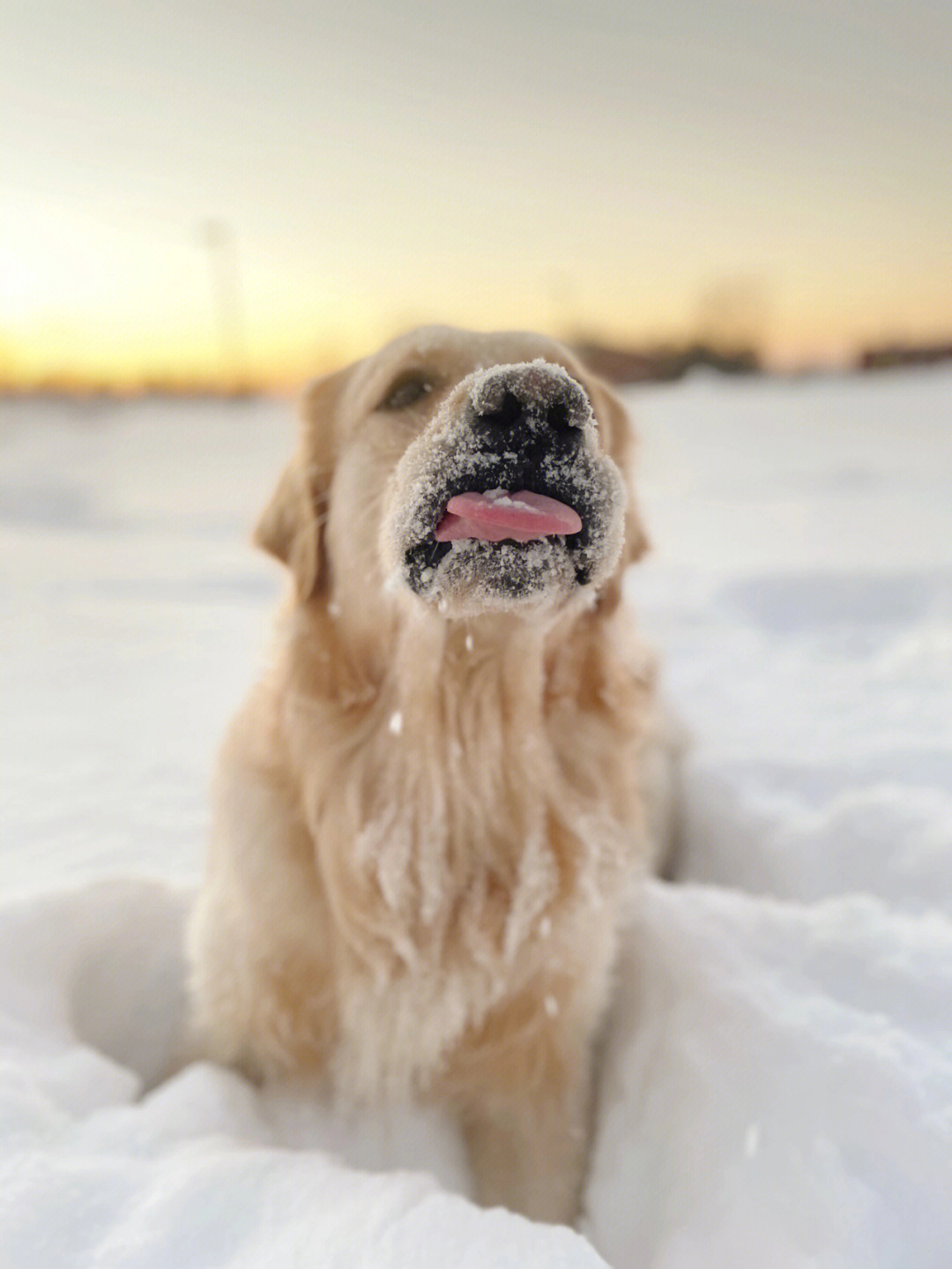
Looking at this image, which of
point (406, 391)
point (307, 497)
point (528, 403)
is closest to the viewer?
point (528, 403)

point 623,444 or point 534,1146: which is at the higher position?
point 623,444

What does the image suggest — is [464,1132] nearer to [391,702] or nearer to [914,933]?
[391,702]

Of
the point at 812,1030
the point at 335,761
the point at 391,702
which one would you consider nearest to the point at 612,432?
the point at 391,702

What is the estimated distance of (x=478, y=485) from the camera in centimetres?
105

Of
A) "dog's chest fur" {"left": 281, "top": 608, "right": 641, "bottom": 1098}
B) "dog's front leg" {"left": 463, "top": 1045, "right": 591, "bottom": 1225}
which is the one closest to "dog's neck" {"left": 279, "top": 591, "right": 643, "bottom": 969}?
"dog's chest fur" {"left": 281, "top": 608, "right": 641, "bottom": 1098}

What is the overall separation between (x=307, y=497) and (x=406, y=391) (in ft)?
1.09

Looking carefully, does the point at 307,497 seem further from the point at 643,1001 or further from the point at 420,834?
the point at 643,1001

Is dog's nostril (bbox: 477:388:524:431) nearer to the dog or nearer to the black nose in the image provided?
the black nose

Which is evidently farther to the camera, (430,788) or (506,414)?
(430,788)

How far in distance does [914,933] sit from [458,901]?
956 mm

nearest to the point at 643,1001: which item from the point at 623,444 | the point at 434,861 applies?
the point at 434,861

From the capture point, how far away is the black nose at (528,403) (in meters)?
0.99

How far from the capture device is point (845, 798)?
236 centimetres

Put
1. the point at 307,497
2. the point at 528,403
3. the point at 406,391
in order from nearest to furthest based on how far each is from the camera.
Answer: the point at 528,403 → the point at 406,391 → the point at 307,497
